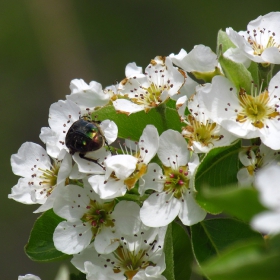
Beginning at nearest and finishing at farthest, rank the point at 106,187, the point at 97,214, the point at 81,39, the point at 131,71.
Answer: the point at 106,187 → the point at 97,214 → the point at 131,71 → the point at 81,39

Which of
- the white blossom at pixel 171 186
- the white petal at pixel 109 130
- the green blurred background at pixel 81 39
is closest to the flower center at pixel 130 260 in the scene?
the white blossom at pixel 171 186

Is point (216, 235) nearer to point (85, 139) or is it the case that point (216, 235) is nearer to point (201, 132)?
point (201, 132)

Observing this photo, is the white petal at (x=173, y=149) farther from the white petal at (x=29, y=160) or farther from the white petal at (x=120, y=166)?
the white petal at (x=29, y=160)

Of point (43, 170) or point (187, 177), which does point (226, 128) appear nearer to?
point (187, 177)

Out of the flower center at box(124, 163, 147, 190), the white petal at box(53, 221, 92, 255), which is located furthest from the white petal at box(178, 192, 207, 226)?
the white petal at box(53, 221, 92, 255)

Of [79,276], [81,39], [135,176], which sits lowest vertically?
[81,39]

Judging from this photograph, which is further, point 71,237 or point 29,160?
point 29,160

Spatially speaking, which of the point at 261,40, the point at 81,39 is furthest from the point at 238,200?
the point at 81,39

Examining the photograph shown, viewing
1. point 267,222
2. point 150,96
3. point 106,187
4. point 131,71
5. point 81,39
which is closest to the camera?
point 267,222
